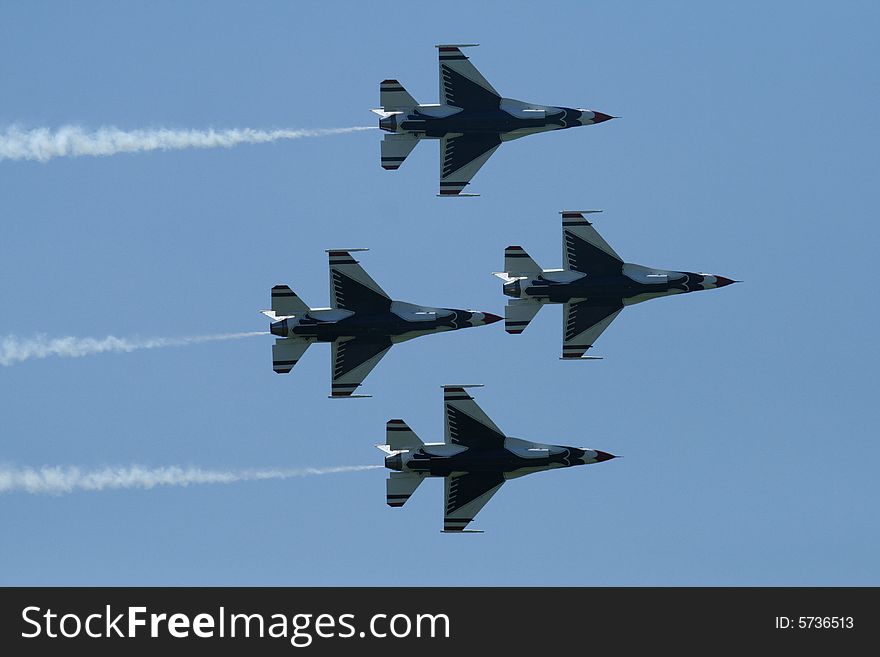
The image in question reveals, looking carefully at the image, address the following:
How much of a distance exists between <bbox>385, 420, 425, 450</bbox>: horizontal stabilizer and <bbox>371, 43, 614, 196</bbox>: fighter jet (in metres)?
11.4

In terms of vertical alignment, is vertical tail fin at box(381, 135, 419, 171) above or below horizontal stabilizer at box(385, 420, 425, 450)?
above

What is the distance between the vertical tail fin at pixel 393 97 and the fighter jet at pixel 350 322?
723 cm

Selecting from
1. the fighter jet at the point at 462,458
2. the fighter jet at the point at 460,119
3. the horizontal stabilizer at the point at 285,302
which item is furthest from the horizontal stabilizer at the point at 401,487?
the fighter jet at the point at 460,119

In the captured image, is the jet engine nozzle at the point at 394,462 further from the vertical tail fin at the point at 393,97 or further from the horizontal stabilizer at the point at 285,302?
the vertical tail fin at the point at 393,97

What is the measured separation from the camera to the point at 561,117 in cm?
11206

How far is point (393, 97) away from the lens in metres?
111

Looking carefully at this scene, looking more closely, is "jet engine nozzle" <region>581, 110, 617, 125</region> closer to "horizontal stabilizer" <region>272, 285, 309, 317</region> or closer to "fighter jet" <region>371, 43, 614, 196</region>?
"fighter jet" <region>371, 43, 614, 196</region>

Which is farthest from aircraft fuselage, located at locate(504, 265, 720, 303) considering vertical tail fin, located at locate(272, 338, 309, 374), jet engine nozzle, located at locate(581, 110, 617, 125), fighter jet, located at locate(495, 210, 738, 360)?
vertical tail fin, located at locate(272, 338, 309, 374)

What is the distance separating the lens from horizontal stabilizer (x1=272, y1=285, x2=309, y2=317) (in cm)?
10931

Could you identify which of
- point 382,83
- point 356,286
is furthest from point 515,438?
point 382,83

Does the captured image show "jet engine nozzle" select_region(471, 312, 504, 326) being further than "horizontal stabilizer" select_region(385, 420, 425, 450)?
Yes

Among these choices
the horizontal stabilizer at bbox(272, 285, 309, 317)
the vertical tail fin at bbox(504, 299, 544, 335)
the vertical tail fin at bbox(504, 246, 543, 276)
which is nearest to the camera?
the horizontal stabilizer at bbox(272, 285, 309, 317)
